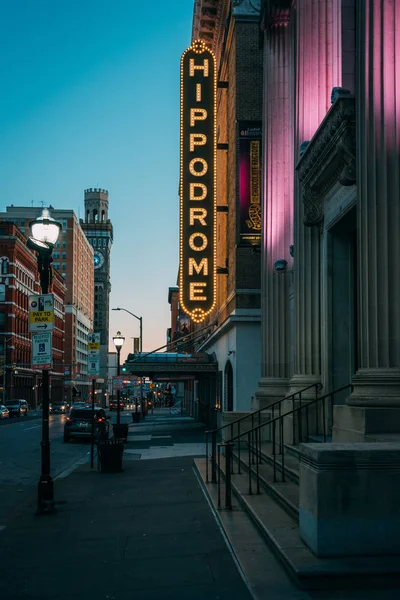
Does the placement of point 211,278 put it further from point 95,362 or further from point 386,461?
point 386,461

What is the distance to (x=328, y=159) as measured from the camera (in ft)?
45.2

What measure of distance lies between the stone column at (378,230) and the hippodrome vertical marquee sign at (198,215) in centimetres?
2256

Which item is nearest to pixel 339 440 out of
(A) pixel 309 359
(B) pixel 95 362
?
(A) pixel 309 359

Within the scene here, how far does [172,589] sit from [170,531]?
324 cm

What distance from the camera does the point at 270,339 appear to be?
20859 millimetres

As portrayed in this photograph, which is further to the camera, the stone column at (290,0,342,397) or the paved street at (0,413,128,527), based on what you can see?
the stone column at (290,0,342,397)

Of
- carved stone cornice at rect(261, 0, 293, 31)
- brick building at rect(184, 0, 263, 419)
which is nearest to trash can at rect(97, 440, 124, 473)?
brick building at rect(184, 0, 263, 419)

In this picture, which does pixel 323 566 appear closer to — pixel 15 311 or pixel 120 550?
pixel 120 550

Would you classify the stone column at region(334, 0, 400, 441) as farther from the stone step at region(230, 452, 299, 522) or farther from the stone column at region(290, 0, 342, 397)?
the stone column at region(290, 0, 342, 397)

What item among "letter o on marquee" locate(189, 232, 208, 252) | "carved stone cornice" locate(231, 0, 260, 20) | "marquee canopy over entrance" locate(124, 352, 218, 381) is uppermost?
"carved stone cornice" locate(231, 0, 260, 20)

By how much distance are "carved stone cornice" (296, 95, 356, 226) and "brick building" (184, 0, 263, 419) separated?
12596 millimetres

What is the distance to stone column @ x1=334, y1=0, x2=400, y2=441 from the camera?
10.0m

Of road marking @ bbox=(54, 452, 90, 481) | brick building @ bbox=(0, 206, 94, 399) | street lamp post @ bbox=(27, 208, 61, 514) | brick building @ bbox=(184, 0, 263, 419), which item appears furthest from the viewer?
brick building @ bbox=(0, 206, 94, 399)

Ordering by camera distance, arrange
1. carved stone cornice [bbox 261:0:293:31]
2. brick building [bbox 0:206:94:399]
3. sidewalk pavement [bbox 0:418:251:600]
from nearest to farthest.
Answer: sidewalk pavement [bbox 0:418:251:600] < carved stone cornice [bbox 261:0:293:31] < brick building [bbox 0:206:94:399]
